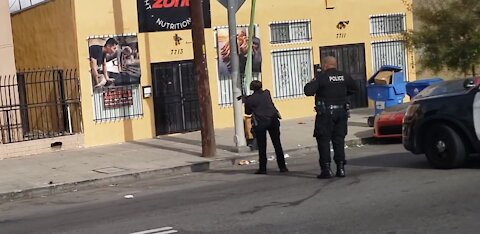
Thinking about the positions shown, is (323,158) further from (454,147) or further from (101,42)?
(101,42)

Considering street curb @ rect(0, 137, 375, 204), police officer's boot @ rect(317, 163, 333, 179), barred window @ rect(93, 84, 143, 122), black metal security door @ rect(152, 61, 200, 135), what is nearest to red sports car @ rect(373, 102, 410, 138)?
street curb @ rect(0, 137, 375, 204)

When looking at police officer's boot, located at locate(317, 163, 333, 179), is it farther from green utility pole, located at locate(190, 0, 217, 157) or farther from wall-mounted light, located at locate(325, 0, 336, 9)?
wall-mounted light, located at locate(325, 0, 336, 9)

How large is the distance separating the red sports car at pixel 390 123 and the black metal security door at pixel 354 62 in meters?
6.08

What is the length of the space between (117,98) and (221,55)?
10.3ft

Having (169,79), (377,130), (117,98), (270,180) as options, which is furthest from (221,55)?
(270,180)

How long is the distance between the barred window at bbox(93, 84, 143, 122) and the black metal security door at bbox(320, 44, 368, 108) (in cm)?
616

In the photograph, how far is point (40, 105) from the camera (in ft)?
60.7

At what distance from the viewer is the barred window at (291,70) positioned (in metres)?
22.0

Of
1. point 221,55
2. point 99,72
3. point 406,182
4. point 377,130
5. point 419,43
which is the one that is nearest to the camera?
point 406,182

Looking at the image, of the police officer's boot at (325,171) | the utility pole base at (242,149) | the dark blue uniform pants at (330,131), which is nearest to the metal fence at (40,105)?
the utility pole base at (242,149)

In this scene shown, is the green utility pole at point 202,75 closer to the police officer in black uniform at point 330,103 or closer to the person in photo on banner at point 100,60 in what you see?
the person in photo on banner at point 100,60

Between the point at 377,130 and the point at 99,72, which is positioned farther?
the point at 99,72

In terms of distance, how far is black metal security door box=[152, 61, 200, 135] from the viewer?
784 inches

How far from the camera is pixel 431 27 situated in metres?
21.9
